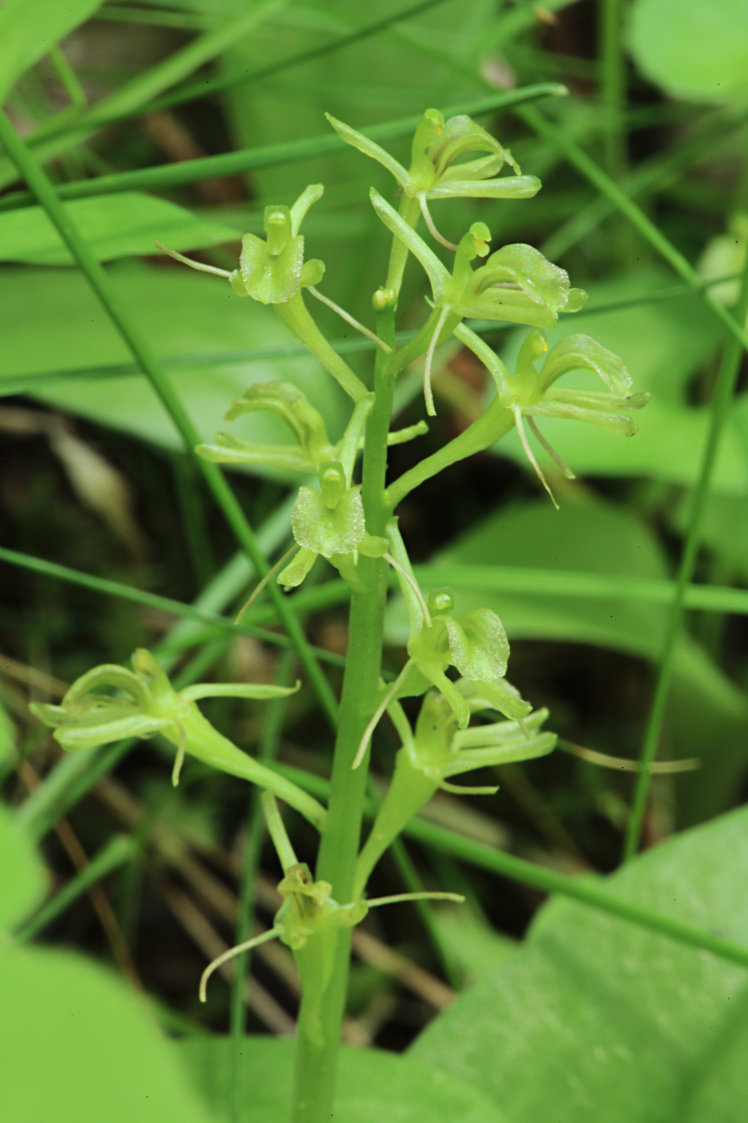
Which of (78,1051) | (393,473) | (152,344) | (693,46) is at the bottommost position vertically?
(78,1051)

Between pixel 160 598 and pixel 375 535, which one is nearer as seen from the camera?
pixel 375 535

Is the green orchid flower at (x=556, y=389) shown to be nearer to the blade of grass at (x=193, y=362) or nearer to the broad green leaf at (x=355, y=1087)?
the blade of grass at (x=193, y=362)

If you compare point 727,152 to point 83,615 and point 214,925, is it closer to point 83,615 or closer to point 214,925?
point 83,615

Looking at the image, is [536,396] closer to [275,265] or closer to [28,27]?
[275,265]

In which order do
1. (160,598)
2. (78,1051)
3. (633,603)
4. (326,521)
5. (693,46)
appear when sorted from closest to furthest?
1. (78,1051)
2. (326,521)
3. (160,598)
4. (633,603)
5. (693,46)

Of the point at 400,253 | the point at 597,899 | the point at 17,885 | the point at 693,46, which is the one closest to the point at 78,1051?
the point at 17,885

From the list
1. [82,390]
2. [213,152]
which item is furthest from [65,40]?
[82,390]

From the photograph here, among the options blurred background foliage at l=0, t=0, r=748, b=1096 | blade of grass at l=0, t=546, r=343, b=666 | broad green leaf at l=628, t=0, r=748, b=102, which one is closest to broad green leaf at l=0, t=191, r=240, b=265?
blurred background foliage at l=0, t=0, r=748, b=1096
